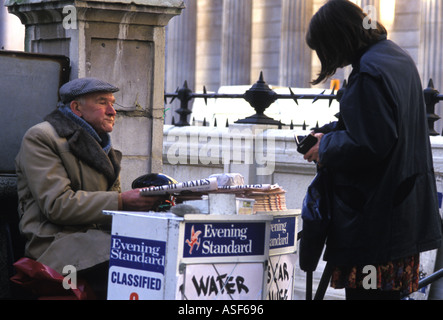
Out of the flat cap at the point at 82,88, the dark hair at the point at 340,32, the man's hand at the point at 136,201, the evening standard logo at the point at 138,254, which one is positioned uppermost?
the dark hair at the point at 340,32

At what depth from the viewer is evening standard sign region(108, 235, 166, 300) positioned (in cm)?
368

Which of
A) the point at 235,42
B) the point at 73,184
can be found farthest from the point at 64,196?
the point at 235,42

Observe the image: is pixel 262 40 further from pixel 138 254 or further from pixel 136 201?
pixel 138 254

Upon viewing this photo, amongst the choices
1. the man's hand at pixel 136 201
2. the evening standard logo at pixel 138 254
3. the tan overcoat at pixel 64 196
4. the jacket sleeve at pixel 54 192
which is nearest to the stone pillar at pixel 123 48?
the tan overcoat at pixel 64 196

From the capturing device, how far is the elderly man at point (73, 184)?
432cm

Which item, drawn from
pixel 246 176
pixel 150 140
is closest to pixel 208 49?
pixel 246 176

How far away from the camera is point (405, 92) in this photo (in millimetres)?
3582

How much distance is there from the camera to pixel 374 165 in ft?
11.6

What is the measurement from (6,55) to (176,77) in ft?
90.2

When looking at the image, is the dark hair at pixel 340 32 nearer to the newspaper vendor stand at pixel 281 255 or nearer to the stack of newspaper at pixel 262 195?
the stack of newspaper at pixel 262 195

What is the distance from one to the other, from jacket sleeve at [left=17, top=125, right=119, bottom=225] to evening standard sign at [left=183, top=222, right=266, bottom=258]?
2.46 ft

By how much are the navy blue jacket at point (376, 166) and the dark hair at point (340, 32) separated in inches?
2.8

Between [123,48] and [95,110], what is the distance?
2.94 feet

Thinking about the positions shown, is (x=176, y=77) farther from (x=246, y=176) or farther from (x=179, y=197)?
(x=179, y=197)
